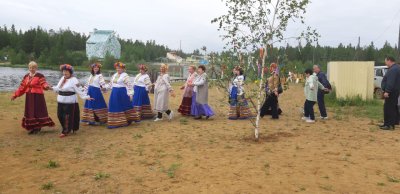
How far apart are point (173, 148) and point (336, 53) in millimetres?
76132

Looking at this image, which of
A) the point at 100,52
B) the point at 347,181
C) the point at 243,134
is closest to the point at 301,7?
the point at 243,134

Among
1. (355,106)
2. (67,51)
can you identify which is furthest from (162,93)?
(67,51)

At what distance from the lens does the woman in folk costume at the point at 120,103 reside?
9391 mm

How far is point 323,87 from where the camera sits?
10703mm

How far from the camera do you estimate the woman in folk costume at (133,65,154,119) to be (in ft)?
34.3

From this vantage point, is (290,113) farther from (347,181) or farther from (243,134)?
(347,181)

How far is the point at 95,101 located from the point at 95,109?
0.22m

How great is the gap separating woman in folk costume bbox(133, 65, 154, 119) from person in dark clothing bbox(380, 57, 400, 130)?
5.74m

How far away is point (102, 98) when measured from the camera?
9.80 meters

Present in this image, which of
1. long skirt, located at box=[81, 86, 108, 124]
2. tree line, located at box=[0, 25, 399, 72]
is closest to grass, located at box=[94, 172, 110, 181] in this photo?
long skirt, located at box=[81, 86, 108, 124]

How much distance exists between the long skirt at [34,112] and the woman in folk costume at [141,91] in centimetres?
243

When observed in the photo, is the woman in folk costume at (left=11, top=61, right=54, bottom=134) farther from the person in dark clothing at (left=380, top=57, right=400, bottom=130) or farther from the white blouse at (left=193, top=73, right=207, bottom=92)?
the person in dark clothing at (left=380, top=57, right=400, bottom=130)

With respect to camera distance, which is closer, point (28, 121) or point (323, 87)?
point (28, 121)

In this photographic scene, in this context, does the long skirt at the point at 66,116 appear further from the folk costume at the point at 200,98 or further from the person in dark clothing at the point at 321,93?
the person in dark clothing at the point at 321,93
